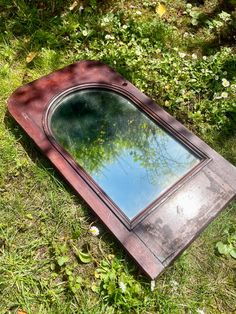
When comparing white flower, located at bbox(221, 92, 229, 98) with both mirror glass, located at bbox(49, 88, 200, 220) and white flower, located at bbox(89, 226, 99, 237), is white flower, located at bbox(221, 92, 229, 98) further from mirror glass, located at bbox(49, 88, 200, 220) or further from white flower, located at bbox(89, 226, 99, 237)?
white flower, located at bbox(89, 226, 99, 237)

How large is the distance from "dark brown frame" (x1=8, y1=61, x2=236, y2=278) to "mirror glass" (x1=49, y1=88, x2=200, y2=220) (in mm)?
55

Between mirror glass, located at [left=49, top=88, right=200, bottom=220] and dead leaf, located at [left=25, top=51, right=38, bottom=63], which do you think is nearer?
mirror glass, located at [left=49, top=88, right=200, bottom=220]

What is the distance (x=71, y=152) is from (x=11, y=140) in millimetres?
505

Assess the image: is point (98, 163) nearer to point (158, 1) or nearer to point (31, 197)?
point (31, 197)

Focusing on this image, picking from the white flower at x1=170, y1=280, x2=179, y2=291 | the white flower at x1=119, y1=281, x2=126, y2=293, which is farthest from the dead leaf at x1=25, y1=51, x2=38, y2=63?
the white flower at x1=170, y1=280, x2=179, y2=291

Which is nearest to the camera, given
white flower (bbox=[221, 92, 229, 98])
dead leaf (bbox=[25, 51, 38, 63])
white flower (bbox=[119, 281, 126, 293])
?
white flower (bbox=[119, 281, 126, 293])

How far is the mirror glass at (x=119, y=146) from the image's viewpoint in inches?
87.5

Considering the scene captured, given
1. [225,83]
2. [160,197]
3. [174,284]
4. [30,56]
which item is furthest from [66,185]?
[225,83]

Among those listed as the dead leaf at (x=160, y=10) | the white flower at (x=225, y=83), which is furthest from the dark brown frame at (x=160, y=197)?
the dead leaf at (x=160, y=10)

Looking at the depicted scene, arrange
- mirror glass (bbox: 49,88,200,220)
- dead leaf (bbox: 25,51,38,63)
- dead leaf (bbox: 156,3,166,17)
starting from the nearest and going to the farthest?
mirror glass (bbox: 49,88,200,220)
dead leaf (bbox: 25,51,38,63)
dead leaf (bbox: 156,3,166,17)

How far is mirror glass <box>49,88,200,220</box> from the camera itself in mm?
2223

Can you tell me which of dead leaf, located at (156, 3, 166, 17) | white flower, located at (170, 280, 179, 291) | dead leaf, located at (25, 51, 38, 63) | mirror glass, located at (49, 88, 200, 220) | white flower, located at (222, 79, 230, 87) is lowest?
white flower, located at (170, 280, 179, 291)

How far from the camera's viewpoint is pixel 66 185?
235 cm

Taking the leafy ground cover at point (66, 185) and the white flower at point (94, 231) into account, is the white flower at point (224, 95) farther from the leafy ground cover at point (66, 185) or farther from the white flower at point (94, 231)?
the white flower at point (94, 231)
